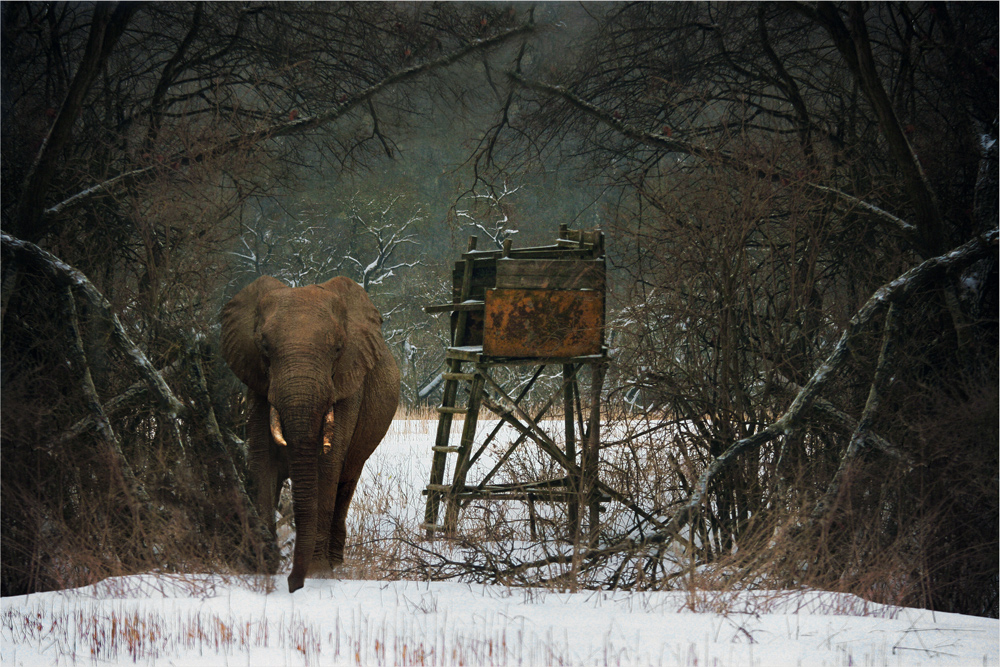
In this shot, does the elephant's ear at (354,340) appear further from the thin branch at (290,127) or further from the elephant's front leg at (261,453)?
the thin branch at (290,127)

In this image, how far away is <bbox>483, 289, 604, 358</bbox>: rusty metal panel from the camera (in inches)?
352

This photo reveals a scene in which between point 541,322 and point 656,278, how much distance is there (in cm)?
112

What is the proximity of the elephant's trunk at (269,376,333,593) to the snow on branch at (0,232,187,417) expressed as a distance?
1.06m

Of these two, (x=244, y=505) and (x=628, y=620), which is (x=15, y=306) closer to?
(x=244, y=505)

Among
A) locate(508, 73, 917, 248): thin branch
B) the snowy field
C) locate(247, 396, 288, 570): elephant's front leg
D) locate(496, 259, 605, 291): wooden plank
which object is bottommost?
the snowy field

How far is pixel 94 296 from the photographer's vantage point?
7.17 metres

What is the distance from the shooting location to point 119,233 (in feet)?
28.7

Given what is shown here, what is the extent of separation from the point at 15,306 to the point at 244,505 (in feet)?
8.28

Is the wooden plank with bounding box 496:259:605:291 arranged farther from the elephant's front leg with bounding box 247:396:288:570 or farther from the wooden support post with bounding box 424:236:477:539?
the elephant's front leg with bounding box 247:396:288:570

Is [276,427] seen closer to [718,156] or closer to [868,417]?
[718,156]

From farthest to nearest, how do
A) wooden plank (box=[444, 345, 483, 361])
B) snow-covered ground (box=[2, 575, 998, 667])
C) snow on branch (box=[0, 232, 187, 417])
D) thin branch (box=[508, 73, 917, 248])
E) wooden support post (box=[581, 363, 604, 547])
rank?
wooden plank (box=[444, 345, 483, 361]) → wooden support post (box=[581, 363, 604, 547]) → thin branch (box=[508, 73, 917, 248]) → snow on branch (box=[0, 232, 187, 417]) → snow-covered ground (box=[2, 575, 998, 667])

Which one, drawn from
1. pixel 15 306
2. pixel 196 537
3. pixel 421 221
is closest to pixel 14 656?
pixel 196 537

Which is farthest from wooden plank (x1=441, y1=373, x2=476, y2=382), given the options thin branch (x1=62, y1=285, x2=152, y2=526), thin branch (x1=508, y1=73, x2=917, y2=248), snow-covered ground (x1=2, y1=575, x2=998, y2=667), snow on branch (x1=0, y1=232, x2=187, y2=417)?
thin branch (x1=62, y1=285, x2=152, y2=526)

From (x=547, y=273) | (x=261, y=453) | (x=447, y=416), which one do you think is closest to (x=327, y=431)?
(x=261, y=453)
